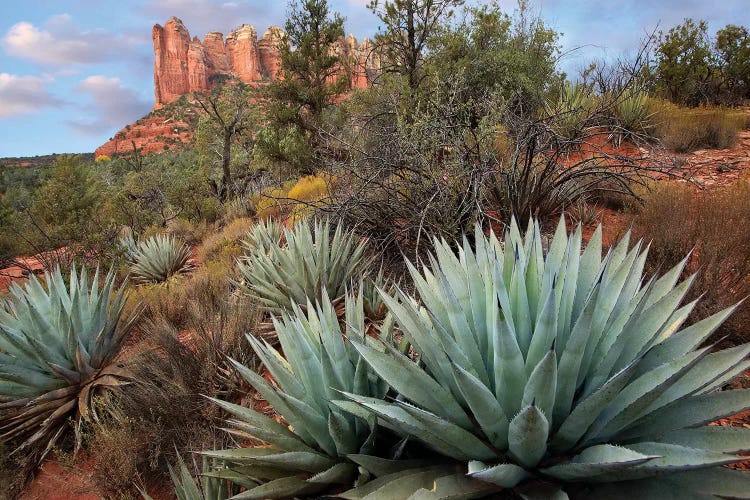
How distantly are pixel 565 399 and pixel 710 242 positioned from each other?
3146 mm

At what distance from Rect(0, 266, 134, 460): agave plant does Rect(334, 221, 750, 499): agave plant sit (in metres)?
3.02

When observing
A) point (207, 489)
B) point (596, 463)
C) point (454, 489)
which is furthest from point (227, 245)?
point (596, 463)

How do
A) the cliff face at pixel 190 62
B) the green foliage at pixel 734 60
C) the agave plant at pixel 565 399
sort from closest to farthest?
1. the agave plant at pixel 565 399
2. the green foliage at pixel 734 60
3. the cliff face at pixel 190 62

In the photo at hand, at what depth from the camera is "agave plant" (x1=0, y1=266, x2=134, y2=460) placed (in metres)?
3.29

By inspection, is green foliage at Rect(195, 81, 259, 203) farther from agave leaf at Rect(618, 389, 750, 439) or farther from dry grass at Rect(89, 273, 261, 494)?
agave leaf at Rect(618, 389, 750, 439)

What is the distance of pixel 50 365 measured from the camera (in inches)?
131

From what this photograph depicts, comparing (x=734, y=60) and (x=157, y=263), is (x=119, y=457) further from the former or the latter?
(x=734, y=60)

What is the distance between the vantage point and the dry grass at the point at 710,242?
316 centimetres

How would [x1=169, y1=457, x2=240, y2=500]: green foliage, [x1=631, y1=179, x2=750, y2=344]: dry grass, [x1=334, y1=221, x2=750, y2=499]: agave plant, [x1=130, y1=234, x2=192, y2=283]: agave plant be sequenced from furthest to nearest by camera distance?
[x1=130, y1=234, x2=192, y2=283]: agave plant → [x1=631, y1=179, x2=750, y2=344]: dry grass → [x1=169, y1=457, x2=240, y2=500]: green foliage → [x1=334, y1=221, x2=750, y2=499]: agave plant

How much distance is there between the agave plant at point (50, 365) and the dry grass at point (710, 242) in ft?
15.8

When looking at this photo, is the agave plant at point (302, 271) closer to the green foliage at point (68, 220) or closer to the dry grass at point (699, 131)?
the green foliage at point (68, 220)

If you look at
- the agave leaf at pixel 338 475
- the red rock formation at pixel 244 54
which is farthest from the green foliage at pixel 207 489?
the red rock formation at pixel 244 54

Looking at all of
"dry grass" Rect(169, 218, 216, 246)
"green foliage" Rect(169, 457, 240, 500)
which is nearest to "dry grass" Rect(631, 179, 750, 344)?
"green foliage" Rect(169, 457, 240, 500)

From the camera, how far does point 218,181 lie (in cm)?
1886
